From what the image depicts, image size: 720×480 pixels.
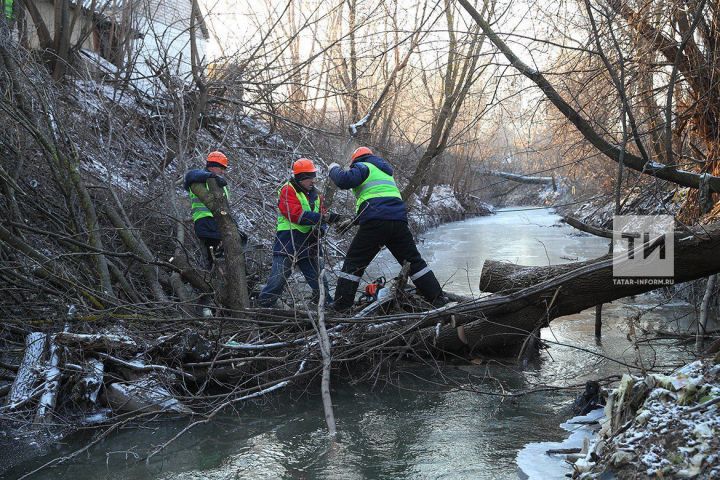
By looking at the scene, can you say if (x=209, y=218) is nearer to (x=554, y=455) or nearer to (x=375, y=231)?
(x=375, y=231)

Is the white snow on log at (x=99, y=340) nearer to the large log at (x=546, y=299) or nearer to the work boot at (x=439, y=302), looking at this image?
the large log at (x=546, y=299)

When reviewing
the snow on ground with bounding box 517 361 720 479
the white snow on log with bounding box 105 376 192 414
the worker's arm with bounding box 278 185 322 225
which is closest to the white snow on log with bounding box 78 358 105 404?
the white snow on log with bounding box 105 376 192 414

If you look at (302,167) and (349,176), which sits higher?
(302,167)

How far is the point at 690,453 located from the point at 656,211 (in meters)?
7.37

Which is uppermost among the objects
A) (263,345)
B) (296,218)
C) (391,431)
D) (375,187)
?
(375,187)

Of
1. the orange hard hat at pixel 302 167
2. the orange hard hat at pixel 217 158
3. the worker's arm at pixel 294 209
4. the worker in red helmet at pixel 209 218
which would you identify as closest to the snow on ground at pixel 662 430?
the worker's arm at pixel 294 209

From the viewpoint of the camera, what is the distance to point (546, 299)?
5.54m

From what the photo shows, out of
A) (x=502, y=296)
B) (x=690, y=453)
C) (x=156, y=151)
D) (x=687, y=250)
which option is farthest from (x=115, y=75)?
(x=690, y=453)

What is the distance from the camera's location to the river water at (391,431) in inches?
154

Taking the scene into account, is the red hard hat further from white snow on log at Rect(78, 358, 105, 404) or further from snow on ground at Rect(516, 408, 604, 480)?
snow on ground at Rect(516, 408, 604, 480)

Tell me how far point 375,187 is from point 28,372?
334 centimetres

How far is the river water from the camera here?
154 inches

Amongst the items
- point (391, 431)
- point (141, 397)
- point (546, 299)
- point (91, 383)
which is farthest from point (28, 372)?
point (546, 299)

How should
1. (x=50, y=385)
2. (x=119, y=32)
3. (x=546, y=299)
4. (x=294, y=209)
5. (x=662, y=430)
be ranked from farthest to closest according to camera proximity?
(x=119, y=32) → (x=294, y=209) → (x=546, y=299) → (x=50, y=385) → (x=662, y=430)
